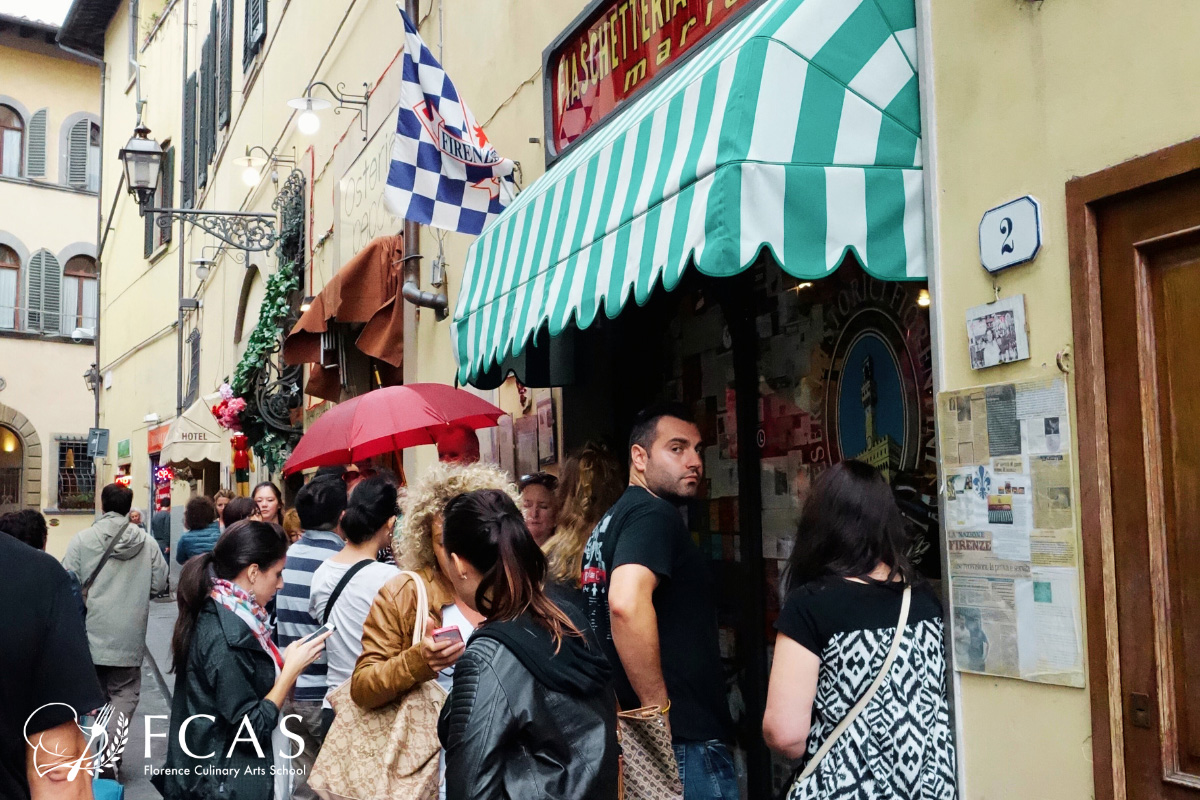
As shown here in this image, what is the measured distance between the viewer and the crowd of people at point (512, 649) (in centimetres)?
238

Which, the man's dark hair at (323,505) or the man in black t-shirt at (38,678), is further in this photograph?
the man's dark hair at (323,505)

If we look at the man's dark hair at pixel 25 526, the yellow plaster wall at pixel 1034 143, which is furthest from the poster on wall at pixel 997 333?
the man's dark hair at pixel 25 526

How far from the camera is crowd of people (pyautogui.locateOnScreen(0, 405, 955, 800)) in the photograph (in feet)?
7.81

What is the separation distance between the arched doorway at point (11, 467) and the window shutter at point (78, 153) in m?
6.73

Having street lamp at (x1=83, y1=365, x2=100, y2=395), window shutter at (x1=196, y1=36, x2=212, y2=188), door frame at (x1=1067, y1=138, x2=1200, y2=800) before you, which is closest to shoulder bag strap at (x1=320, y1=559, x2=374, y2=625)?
door frame at (x1=1067, y1=138, x2=1200, y2=800)

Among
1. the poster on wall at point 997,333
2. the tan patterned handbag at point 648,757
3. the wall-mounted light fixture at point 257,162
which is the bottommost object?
the tan patterned handbag at point 648,757

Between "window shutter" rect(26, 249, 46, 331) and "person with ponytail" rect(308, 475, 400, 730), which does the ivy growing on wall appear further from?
"window shutter" rect(26, 249, 46, 331)

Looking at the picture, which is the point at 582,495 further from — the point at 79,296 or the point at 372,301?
the point at 79,296

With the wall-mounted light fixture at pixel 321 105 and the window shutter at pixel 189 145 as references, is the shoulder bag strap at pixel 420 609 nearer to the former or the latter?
the wall-mounted light fixture at pixel 321 105

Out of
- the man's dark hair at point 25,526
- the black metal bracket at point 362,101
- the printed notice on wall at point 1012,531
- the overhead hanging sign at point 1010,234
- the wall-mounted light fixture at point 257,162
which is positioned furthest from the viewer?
the wall-mounted light fixture at point 257,162

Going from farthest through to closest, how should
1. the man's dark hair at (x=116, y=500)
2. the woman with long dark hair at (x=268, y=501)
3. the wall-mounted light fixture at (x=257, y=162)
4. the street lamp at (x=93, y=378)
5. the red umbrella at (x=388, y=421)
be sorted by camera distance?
the street lamp at (x=93, y=378)
the wall-mounted light fixture at (x=257, y=162)
the woman with long dark hair at (x=268, y=501)
the man's dark hair at (x=116, y=500)
the red umbrella at (x=388, y=421)

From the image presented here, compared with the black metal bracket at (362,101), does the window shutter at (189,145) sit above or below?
above

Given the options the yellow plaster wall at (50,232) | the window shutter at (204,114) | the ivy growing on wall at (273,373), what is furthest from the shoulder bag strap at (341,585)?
the yellow plaster wall at (50,232)

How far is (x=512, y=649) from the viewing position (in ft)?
7.84
